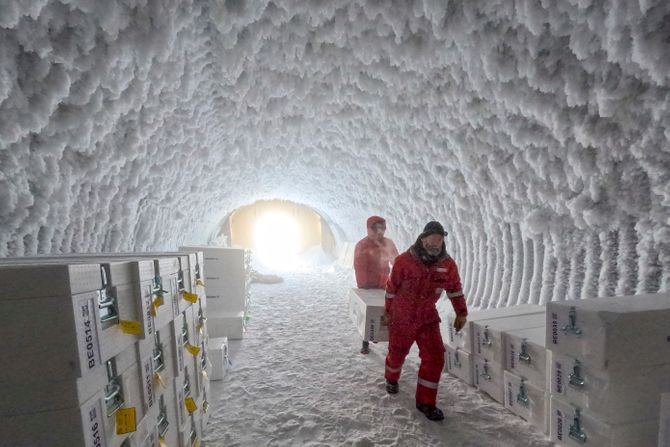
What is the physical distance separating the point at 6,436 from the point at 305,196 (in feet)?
31.1

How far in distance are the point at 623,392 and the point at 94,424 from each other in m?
2.51

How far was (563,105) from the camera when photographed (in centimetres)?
258

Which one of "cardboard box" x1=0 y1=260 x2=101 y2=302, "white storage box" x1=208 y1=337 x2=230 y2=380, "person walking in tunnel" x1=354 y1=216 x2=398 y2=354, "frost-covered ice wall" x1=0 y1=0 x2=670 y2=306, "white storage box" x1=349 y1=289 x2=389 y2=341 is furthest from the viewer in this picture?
"person walking in tunnel" x1=354 y1=216 x2=398 y2=354

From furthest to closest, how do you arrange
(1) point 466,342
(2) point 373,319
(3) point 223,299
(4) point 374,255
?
(3) point 223,299 → (4) point 374,255 → (2) point 373,319 → (1) point 466,342

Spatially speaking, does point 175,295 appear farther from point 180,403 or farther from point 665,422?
point 665,422

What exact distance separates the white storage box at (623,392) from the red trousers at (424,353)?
96 centimetres

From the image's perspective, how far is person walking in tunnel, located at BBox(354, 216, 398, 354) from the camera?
420cm

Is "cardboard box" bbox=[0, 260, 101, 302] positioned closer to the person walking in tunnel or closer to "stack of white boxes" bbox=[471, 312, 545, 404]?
"stack of white boxes" bbox=[471, 312, 545, 404]

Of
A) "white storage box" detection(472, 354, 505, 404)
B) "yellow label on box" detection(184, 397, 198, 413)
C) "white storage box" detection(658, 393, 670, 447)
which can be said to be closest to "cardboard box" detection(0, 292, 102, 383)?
"yellow label on box" detection(184, 397, 198, 413)

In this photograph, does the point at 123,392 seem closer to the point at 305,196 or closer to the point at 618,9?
the point at 618,9

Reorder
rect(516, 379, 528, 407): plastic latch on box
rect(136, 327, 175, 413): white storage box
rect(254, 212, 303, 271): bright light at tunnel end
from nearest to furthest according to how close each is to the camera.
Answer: rect(136, 327, 175, 413): white storage box → rect(516, 379, 528, 407): plastic latch on box → rect(254, 212, 303, 271): bright light at tunnel end

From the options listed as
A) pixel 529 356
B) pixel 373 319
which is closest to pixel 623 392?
pixel 529 356

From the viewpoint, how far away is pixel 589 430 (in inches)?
77.4

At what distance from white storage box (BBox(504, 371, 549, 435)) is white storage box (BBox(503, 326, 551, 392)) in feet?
0.15
